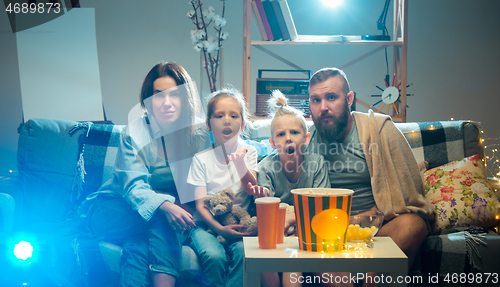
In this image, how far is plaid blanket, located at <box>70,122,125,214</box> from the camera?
1598mm

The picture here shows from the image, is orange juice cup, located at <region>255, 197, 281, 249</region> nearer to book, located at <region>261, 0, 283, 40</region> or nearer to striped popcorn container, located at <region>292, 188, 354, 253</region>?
striped popcorn container, located at <region>292, 188, 354, 253</region>

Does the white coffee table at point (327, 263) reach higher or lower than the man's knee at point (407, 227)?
higher

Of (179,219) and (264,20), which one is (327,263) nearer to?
(179,219)

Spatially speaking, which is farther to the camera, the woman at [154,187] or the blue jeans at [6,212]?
the blue jeans at [6,212]

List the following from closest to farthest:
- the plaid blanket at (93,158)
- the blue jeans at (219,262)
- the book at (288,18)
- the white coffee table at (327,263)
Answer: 1. the white coffee table at (327,263)
2. the blue jeans at (219,262)
3. the plaid blanket at (93,158)
4. the book at (288,18)

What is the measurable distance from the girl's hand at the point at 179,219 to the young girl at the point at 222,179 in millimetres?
58

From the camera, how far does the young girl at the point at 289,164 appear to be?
4.62ft

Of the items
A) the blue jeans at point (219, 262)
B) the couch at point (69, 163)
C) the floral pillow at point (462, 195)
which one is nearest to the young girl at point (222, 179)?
the blue jeans at point (219, 262)

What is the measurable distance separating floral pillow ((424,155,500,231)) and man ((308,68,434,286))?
0.07 metres

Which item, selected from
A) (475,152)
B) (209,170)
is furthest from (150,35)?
(475,152)

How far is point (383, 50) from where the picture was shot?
8.67 ft

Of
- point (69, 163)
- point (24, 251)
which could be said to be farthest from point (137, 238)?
point (69, 163)

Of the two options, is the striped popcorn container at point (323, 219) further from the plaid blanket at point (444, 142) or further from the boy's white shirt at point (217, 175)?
the plaid blanket at point (444, 142)

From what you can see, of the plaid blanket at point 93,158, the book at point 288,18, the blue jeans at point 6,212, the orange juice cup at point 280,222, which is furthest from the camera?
the book at point 288,18
